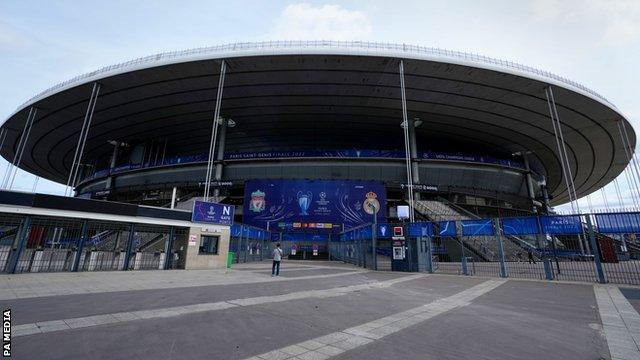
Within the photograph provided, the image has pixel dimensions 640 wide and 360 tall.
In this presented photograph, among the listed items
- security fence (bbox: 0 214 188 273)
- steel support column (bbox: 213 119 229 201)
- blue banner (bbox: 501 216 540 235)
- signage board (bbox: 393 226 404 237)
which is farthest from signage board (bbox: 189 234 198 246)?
steel support column (bbox: 213 119 229 201)

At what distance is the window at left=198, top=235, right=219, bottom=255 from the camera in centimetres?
1830

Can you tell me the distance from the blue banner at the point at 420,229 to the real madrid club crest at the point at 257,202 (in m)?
25.1

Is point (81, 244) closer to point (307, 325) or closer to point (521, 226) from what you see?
point (307, 325)

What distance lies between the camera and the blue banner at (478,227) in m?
15.7

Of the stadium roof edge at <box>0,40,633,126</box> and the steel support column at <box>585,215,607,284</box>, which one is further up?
the stadium roof edge at <box>0,40,633,126</box>

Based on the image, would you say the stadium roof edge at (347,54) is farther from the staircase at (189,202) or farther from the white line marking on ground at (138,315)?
the white line marking on ground at (138,315)

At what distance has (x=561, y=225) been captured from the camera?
13.4 metres

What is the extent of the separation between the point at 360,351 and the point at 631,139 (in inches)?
2231

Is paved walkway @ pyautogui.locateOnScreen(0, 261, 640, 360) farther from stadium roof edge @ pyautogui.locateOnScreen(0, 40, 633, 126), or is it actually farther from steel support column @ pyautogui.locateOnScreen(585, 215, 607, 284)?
stadium roof edge @ pyautogui.locateOnScreen(0, 40, 633, 126)

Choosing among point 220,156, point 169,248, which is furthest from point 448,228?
point 220,156

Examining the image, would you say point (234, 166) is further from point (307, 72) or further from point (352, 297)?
point (352, 297)

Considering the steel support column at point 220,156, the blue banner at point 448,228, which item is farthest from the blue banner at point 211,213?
the steel support column at point 220,156

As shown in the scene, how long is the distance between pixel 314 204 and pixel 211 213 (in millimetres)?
21019

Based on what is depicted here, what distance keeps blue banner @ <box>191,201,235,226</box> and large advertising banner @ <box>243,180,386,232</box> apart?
61.3ft
